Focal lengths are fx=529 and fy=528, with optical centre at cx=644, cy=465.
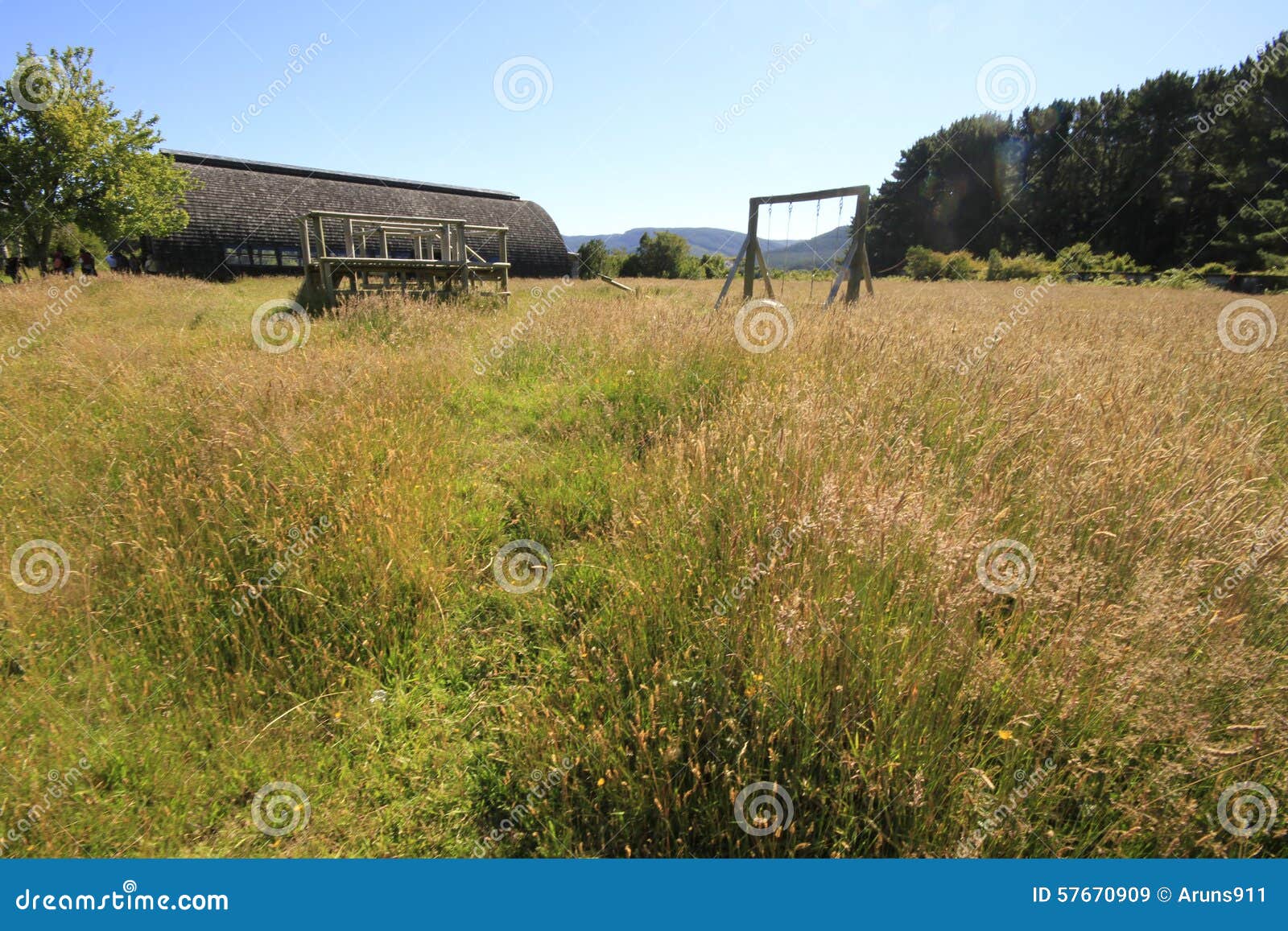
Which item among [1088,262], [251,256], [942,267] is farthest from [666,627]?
[1088,262]

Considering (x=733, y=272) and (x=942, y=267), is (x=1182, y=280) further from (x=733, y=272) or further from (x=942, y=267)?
(x=733, y=272)

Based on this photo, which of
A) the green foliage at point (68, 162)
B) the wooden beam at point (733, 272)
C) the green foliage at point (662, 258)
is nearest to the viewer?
the wooden beam at point (733, 272)

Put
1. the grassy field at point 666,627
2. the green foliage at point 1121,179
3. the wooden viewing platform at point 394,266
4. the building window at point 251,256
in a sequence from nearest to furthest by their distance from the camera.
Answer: the grassy field at point 666,627
the wooden viewing platform at point 394,266
the building window at point 251,256
the green foliage at point 1121,179

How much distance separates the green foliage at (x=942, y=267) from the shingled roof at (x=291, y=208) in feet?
66.5

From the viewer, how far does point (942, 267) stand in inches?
1038

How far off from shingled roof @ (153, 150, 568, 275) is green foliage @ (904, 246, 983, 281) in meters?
20.3

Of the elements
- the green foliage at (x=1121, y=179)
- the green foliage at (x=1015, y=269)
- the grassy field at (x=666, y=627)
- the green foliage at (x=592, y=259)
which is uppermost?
the green foliage at (x=1121, y=179)

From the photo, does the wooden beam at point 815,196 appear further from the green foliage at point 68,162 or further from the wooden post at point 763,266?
the green foliage at point 68,162

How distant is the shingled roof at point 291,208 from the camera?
22.4 meters

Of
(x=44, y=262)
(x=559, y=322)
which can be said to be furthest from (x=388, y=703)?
(x=44, y=262)

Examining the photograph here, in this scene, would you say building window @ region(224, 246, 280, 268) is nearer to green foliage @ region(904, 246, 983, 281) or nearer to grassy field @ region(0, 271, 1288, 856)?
grassy field @ region(0, 271, 1288, 856)

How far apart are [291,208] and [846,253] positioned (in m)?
26.7

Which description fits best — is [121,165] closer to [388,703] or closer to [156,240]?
[156,240]

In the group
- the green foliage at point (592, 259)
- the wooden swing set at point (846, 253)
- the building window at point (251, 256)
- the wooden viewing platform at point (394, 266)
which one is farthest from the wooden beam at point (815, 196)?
the green foliage at point (592, 259)
